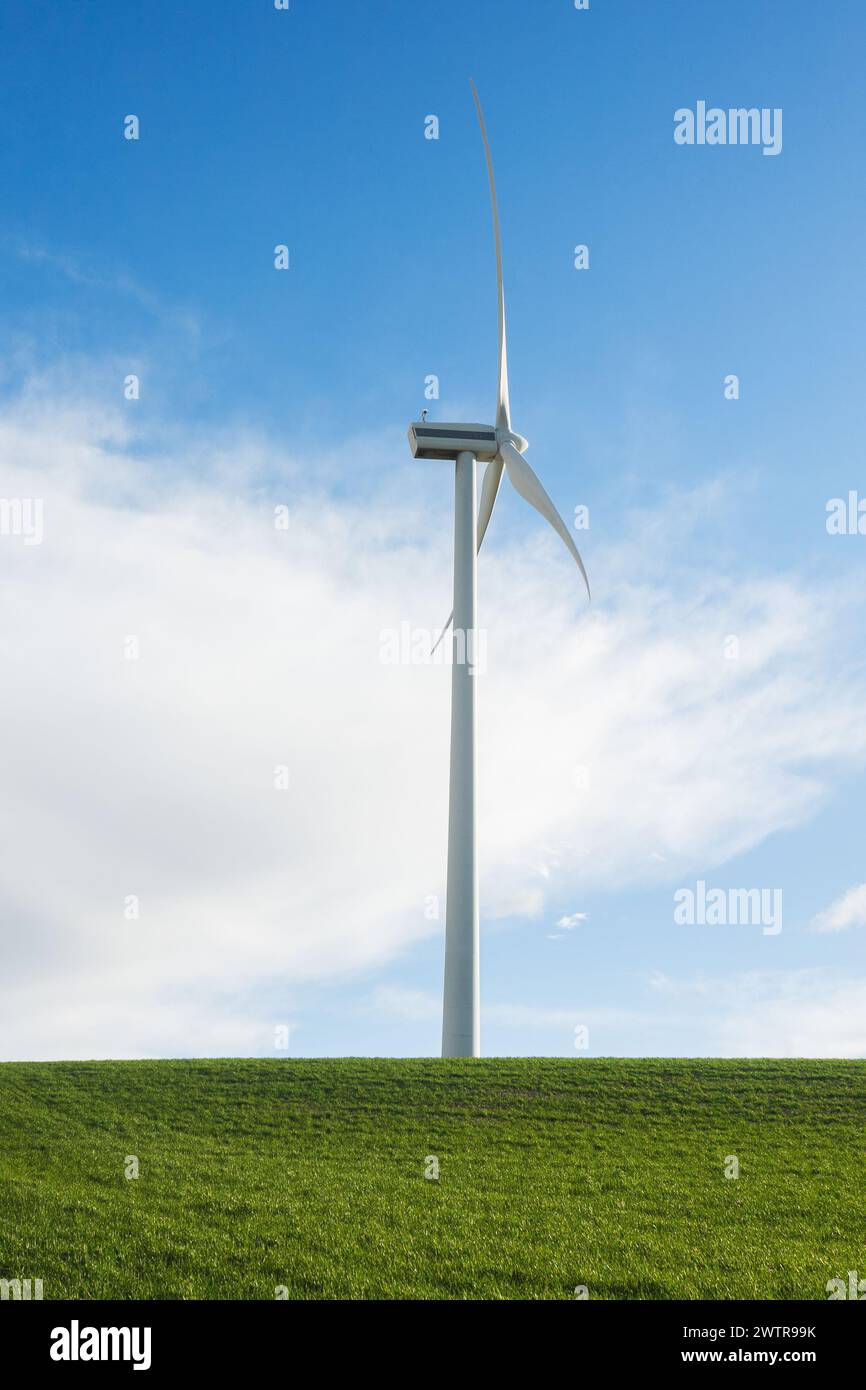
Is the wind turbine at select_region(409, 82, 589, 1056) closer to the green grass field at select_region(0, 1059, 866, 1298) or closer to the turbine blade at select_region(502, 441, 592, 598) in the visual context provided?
the turbine blade at select_region(502, 441, 592, 598)

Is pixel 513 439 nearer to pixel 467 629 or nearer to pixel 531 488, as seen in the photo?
pixel 531 488

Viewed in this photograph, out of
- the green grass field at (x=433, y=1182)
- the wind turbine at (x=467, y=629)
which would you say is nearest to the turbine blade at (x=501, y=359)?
the wind turbine at (x=467, y=629)

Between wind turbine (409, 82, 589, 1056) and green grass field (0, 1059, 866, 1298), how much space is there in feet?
8.94

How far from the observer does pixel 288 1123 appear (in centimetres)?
2916

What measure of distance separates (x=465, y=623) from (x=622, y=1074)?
657 inches

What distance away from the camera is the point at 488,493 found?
1923 inches

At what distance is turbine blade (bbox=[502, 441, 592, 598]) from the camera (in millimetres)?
43619

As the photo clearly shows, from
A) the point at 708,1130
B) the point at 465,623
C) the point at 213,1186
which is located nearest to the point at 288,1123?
the point at 213,1186

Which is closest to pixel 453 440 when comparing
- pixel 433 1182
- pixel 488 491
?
pixel 488 491

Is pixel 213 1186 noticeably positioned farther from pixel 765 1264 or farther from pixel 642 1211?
pixel 765 1264

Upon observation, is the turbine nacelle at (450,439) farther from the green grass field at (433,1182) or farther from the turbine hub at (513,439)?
the green grass field at (433,1182)

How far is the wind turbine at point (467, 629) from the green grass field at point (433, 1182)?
272 centimetres

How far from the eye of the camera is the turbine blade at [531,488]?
4362 cm

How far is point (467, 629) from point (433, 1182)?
23.2m
